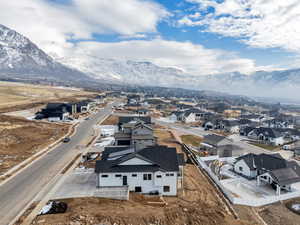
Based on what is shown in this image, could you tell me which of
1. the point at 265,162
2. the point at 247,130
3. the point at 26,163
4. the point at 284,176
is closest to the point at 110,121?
the point at 26,163

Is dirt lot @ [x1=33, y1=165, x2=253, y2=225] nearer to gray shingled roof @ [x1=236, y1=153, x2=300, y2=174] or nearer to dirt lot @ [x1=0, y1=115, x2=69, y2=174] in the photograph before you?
gray shingled roof @ [x1=236, y1=153, x2=300, y2=174]

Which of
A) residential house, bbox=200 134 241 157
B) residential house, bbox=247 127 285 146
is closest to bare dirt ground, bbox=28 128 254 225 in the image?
residential house, bbox=200 134 241 157

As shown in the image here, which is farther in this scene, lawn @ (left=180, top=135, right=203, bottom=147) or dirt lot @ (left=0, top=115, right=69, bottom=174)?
lawn @ (left=180, top=135, right=203, bottom=147)

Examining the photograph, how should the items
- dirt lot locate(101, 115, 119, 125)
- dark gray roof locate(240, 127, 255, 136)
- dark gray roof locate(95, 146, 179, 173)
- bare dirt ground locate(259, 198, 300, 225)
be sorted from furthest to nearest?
dirt lot locate(101, 115, 119, 125), dark gray roof locate(240, 127, 255, 136), dark gray roof locate(95, 146, 179, 173), bare dirt ground locate(259, 198, 300, 225)

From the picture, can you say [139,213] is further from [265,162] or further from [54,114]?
[54,114]

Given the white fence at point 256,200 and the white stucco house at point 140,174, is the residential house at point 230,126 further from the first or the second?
the white stucco house at point 140,174

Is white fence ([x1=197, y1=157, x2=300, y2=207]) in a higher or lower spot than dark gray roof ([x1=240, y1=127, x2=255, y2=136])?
lower
